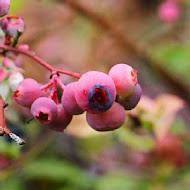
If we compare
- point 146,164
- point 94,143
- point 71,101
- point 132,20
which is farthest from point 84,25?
point 71,101

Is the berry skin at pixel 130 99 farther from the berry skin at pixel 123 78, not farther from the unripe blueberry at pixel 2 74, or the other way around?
the unripe blueberry at pixel 2 74

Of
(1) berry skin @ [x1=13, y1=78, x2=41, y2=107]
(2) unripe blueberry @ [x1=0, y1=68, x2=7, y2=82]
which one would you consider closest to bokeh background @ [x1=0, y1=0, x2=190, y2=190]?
(2) unripe blueberry @ [x1=0, y1=68, x2=7, y2=82]

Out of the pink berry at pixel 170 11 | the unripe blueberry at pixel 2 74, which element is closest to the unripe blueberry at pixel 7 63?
the unripe blueberry at pixel 2 74

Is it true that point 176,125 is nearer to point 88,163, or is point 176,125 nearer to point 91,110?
point 88,163

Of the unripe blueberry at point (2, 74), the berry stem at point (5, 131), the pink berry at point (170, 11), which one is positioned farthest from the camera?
the pink berry at point (170, 11)

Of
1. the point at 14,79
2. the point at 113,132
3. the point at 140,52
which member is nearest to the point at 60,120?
the point at 14,79
